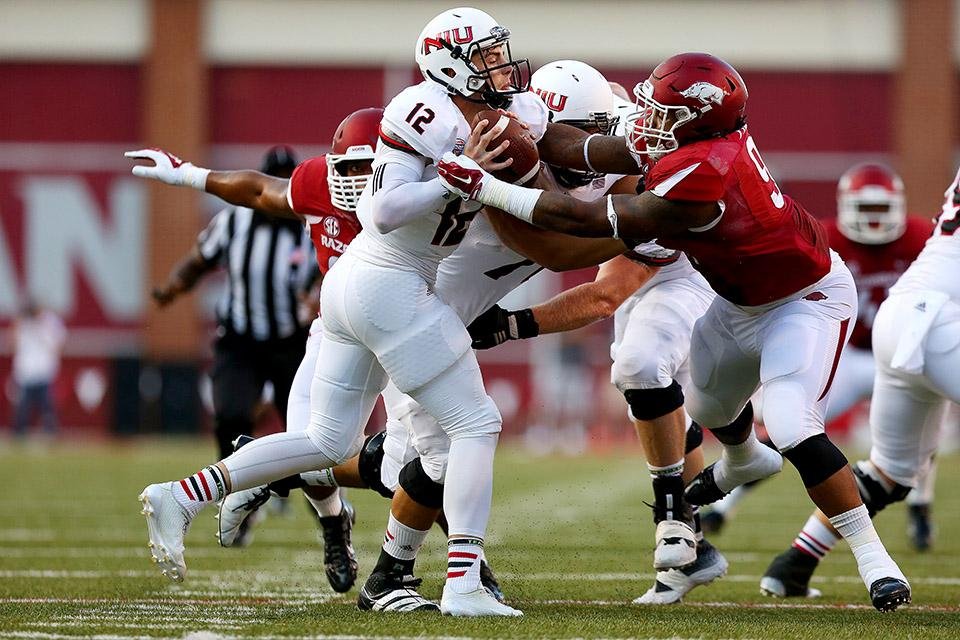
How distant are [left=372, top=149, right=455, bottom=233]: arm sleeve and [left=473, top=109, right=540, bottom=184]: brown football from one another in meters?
0.22

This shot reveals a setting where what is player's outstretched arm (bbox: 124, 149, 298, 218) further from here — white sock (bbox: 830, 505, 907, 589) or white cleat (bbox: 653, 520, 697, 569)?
white sock (bbox: 830, 505, 907, 589)

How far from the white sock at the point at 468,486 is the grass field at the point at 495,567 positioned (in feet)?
0.86

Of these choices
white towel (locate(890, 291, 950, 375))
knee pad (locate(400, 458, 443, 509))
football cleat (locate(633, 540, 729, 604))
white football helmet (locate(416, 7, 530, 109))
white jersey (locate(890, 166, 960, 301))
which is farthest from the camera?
football cleat (locate(633, 540, 729, 604))

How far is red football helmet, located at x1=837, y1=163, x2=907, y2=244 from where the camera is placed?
21.8 feet

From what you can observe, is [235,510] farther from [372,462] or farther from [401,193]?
[401,193]

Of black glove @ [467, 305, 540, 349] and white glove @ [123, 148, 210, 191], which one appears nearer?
black glove @ [467, 305, 540, 349]

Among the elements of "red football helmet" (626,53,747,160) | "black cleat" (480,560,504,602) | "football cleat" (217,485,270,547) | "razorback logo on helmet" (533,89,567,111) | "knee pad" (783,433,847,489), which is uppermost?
"red football helmet" (626,53,747,160)

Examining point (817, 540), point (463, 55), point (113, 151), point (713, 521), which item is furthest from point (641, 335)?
point (113, 151)

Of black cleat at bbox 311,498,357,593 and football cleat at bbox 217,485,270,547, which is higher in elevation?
football cleat at bbox 217,485,270,547

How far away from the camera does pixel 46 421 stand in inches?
610

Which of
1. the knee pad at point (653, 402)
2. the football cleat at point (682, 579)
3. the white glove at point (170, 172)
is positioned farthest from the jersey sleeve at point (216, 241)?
the football cleat at point (682, 579)

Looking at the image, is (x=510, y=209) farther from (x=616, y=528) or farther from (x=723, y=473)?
(x=616, y=528)

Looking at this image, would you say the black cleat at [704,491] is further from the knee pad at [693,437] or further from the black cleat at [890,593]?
the black cleat at [890,593]

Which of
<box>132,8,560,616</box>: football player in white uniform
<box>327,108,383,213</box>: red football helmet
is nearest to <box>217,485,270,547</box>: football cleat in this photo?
<box>132,8,560,616</box>: football player in white uniform
